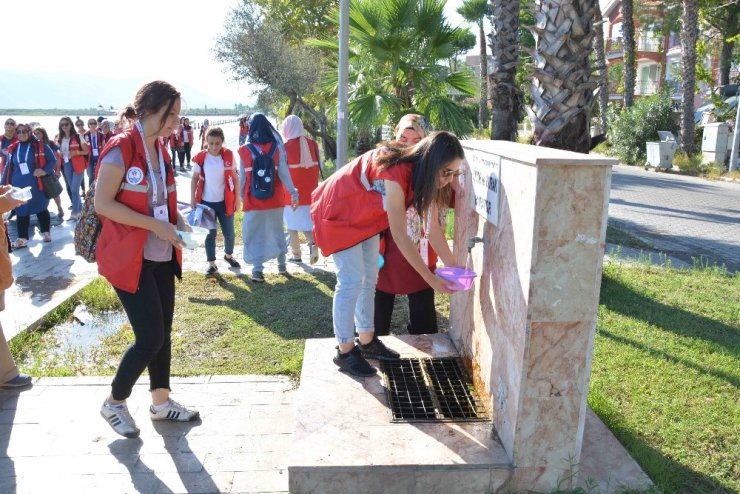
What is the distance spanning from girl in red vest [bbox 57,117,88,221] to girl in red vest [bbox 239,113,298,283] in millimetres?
6130

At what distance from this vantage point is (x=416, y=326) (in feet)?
15.2

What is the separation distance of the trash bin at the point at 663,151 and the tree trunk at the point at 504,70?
14.1 meters

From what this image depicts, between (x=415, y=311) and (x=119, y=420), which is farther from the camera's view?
(x=415, y=311)

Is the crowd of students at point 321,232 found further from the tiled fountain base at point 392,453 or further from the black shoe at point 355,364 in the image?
the tiled fountain base at point 392,453

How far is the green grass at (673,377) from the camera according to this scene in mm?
3242

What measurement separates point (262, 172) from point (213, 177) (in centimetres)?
69

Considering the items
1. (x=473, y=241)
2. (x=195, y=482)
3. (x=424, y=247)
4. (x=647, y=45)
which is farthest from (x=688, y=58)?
(x=647, y=45)

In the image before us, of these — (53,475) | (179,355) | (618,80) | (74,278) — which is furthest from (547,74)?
(618,80)

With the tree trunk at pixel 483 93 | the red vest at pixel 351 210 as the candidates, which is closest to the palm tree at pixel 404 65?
the red vest at pixel 351 210

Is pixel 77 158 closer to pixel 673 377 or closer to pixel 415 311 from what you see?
pixel 415 311

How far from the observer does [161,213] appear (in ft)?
10.8

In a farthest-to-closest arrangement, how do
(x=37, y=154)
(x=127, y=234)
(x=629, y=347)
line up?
1. (x=37, y=154)
2. (x=629, y=347)
3. (x=127, y=234)

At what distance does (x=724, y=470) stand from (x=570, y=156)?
6.05ft

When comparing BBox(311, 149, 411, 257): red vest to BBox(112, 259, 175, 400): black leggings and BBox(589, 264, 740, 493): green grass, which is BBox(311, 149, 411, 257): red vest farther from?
BBox(589, 264, 740, 493): green grass
